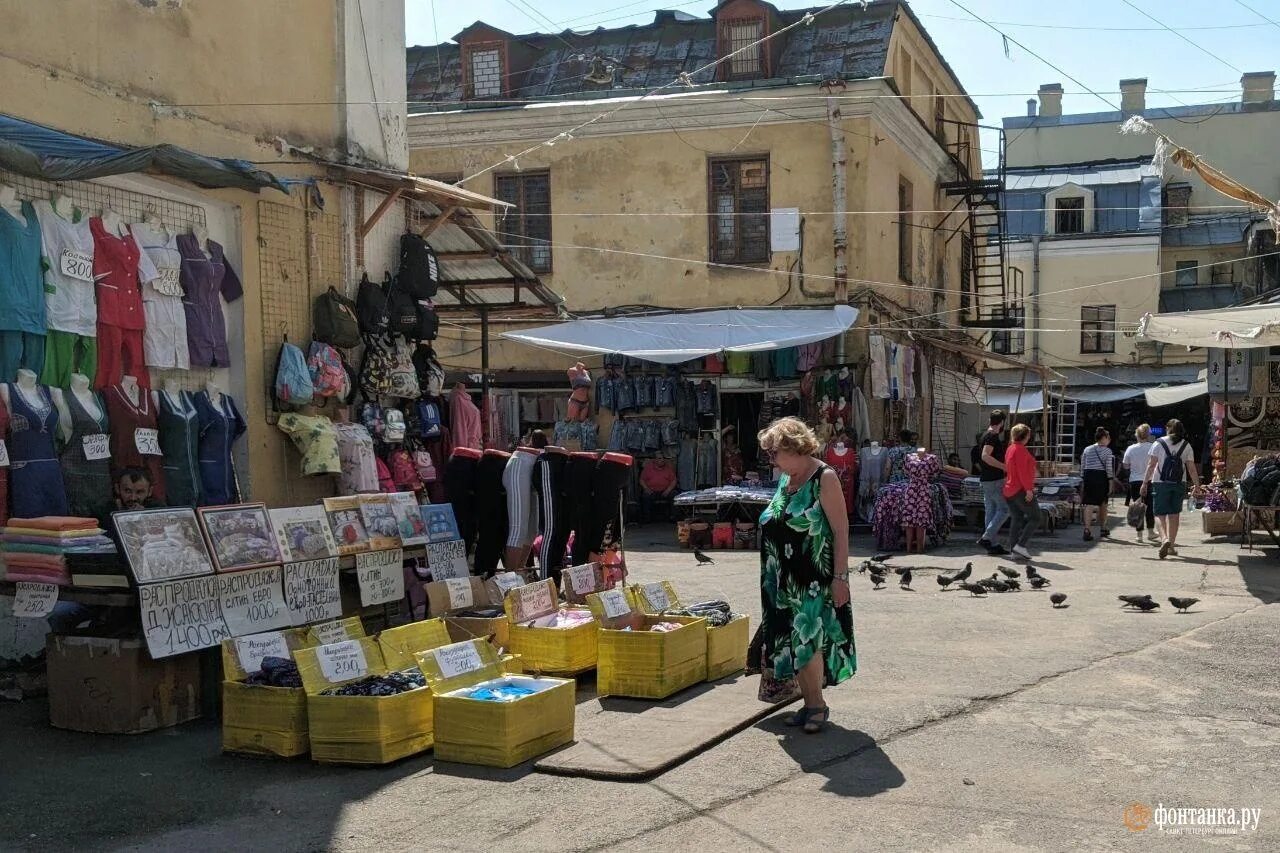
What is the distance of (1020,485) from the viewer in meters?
15.2

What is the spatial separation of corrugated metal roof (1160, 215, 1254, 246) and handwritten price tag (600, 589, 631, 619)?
37308 millimetres

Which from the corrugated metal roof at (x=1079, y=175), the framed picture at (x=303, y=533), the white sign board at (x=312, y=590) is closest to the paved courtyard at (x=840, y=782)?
the white sign board at (x=312, y=590)

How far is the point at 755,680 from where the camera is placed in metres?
8.20

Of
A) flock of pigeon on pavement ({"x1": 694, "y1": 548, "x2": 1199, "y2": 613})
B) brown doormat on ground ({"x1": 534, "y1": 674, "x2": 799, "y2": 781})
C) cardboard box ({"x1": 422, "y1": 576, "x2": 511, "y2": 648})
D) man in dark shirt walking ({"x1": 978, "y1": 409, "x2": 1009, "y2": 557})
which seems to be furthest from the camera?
man in dark shirt walking ({"x1": 978, "y1": 409, "x2": 1009, "y2": 557})

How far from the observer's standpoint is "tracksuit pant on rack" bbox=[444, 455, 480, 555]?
10438 mm

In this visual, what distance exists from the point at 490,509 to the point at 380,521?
139 centimetres

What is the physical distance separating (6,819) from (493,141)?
18552 mm

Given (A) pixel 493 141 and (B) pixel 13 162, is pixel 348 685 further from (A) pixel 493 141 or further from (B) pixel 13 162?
(A) pixel 493 141

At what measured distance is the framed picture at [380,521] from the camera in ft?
29.5

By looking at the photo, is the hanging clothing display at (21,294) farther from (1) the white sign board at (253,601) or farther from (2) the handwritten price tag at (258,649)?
(2) the handwritten price tag at (258,649)

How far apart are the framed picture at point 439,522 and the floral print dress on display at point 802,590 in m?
3.53

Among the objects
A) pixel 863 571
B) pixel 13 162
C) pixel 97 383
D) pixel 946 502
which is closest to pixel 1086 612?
pixel 863 571

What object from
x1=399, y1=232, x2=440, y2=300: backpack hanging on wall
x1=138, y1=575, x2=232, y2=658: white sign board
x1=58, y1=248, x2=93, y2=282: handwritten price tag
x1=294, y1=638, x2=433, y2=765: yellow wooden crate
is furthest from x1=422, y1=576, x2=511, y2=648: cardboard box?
x1=399, y1=232, x2=440, y2=300: backpack hanging on wall

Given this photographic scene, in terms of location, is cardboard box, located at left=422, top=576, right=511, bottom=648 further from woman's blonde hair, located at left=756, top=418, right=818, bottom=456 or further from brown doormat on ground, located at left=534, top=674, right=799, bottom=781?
woman's blonde hair, located at left=756, top=418, right=818, bottom=456
